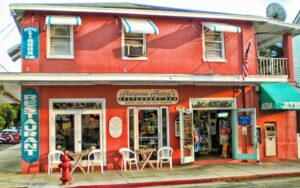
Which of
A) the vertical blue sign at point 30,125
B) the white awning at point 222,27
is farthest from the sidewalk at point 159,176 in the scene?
the white awning at point 222,27

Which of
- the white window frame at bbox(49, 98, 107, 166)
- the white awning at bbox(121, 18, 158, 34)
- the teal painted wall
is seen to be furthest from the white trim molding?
the teal painted wall

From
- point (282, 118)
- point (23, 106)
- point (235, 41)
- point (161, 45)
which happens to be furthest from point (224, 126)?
point (23, 106)

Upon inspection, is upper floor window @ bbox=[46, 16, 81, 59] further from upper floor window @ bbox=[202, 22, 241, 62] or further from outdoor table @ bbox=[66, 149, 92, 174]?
upper floor window @ bbox=[202, 22, 241, 62]

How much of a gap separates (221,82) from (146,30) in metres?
3.65

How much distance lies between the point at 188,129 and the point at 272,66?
16.5ft

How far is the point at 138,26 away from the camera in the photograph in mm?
15875

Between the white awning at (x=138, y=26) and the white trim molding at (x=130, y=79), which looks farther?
the white awning at (x=138, y=26)

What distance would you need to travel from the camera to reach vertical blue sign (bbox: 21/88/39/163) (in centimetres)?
1566

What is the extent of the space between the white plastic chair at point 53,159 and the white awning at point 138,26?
502cm

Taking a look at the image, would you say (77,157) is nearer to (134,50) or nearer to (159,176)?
(159,176)

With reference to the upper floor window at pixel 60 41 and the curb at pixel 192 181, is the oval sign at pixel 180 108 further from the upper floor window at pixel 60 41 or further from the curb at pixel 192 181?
the upper floor window at pixel 60 41

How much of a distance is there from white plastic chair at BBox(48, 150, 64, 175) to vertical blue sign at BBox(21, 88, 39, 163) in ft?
2.10

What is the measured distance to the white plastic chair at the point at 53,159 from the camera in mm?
15260

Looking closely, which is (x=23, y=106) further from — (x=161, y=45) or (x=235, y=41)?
(x=235, y=41)
